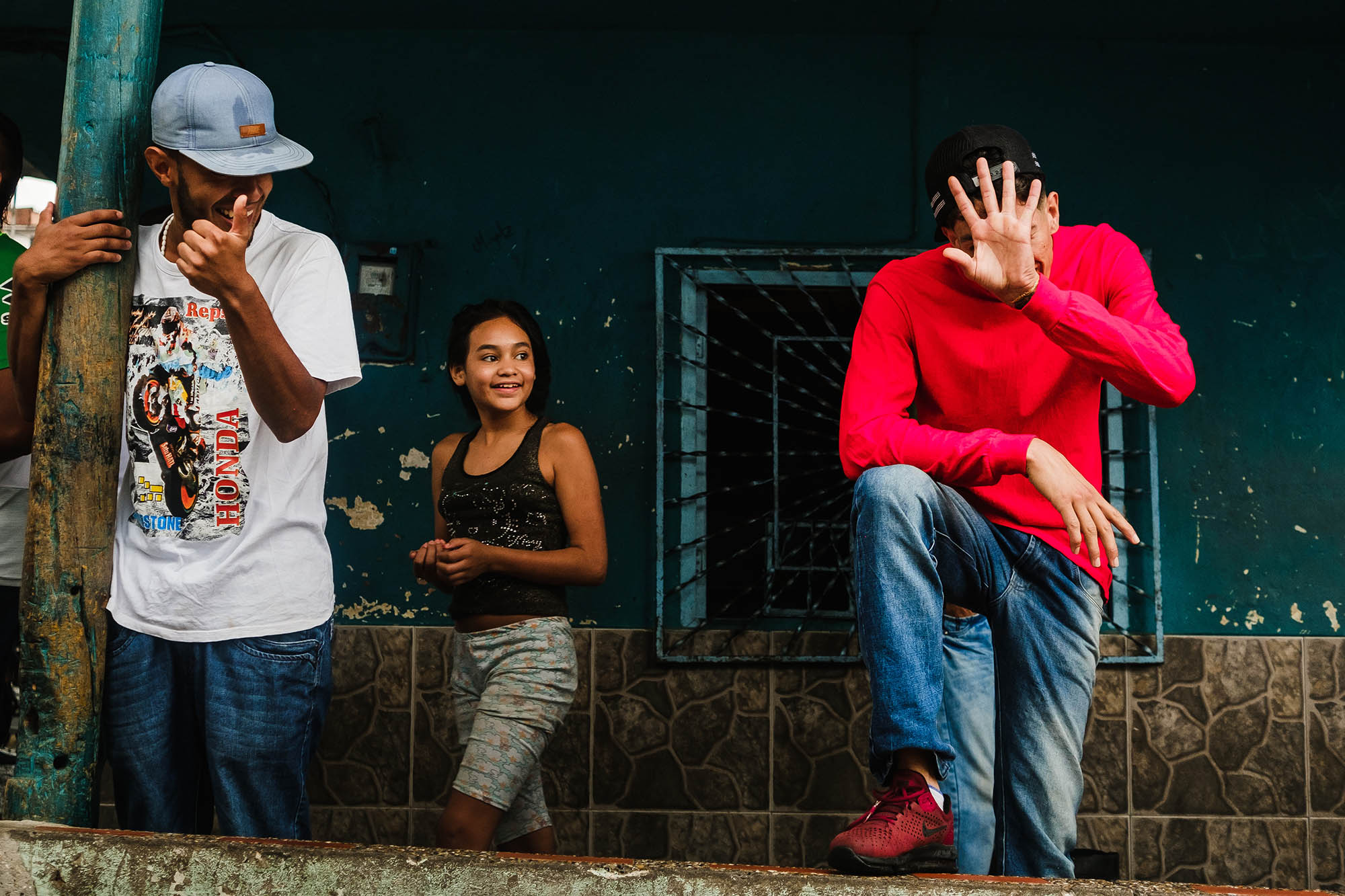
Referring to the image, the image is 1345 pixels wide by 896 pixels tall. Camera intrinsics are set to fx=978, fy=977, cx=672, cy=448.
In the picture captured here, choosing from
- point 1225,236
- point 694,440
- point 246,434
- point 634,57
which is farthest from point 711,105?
point 246,434

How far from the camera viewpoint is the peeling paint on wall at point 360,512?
4227mm

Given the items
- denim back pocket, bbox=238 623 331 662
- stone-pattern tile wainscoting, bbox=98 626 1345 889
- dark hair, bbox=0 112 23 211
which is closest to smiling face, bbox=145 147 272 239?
denim back pocket, bbox=238 623 331 662

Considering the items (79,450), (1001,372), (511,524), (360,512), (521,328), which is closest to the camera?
(79,450)

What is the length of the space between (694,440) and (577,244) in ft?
3.30

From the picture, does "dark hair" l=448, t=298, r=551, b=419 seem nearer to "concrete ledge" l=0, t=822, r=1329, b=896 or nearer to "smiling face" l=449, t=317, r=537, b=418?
"smiling face" l=449, t=317, r=537, b=418

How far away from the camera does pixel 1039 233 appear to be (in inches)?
82.8

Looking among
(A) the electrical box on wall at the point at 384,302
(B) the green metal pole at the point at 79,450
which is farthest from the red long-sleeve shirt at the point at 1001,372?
(A) the electrical box on wall at the point at 384,302

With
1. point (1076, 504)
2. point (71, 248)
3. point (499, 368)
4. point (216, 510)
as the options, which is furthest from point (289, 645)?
point (1076, 504)

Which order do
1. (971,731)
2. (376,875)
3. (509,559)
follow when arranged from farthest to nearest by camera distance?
(509,559)
(971,731)
(376,875)

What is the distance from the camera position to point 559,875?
1702 mm

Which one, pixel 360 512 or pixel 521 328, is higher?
pixel 521 328

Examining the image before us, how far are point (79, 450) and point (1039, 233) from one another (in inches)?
80.2

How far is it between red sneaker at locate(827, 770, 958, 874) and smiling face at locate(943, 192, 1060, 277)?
1097 millimetres

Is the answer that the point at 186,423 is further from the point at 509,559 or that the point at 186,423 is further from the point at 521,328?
the point at 521,328
